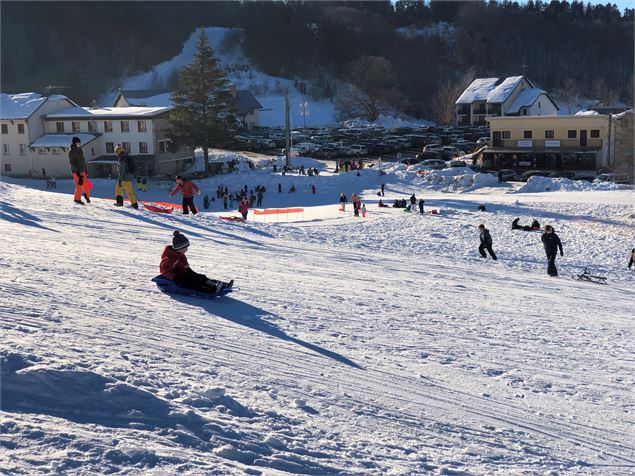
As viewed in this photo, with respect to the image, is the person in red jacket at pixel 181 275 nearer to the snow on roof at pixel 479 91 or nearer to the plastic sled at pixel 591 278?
the plastic sled at pixel 591 278

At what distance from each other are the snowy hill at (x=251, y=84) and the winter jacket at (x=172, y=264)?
245ft

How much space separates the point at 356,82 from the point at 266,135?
84.7 ft

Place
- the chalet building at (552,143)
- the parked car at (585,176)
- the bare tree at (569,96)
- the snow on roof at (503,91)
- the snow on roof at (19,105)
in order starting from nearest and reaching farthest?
the parked car at (585,176)
the chalet building at (552,143)
the snow on roof at (19,105)
the snow on roof at (503,91)
the bare tree at (569,96)

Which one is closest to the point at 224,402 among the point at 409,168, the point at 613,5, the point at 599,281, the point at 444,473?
the point at 444,473

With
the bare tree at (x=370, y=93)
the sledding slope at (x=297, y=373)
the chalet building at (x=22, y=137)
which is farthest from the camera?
the bare tree at (x=370, y=93)

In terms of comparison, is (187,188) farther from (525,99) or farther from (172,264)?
(525,99)

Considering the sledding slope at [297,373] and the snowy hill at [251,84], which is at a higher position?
the snowy hill at [251,84]

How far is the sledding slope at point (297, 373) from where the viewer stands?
528 centimetres

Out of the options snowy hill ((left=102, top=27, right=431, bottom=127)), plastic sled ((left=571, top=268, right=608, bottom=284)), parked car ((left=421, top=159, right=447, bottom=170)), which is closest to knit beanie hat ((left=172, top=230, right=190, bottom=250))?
plastic sled ((left=571, top=268, right=608, bottom=284))

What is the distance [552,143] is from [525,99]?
21.7m

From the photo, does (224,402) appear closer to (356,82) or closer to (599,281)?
(599,281)

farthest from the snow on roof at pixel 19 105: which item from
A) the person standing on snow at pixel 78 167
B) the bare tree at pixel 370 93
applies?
the bare tree at pixel 370 93

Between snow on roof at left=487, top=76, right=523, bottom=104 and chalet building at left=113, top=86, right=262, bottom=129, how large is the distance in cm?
2599

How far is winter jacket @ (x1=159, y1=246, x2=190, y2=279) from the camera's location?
30.6ft
